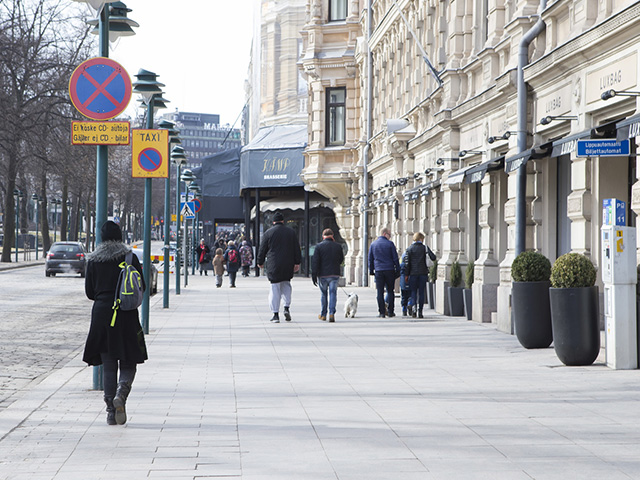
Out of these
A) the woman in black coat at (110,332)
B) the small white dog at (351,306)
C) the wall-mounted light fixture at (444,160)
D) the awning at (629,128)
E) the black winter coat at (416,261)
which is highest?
the wall-mounted light fixture at (444,160)

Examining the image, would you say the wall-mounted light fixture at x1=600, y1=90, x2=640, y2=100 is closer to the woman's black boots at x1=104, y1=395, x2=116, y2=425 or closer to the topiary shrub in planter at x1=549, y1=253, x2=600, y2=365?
the topiary shrub in planter at x1=549, y1=253, x2=600, y2=365

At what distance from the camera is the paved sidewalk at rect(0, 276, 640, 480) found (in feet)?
20.1

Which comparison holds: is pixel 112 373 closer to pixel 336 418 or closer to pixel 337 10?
pixel 336 418

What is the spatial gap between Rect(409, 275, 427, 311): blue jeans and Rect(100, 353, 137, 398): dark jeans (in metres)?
12.5

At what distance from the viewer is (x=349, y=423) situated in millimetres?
7699

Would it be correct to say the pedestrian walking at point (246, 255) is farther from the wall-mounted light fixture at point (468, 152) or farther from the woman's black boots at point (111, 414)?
the woman's black boots at point (111, 414)

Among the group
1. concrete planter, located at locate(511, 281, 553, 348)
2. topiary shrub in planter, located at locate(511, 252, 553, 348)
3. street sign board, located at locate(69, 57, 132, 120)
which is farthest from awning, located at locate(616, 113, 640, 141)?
street sign board, located at locate(69, 57, 132, 120)

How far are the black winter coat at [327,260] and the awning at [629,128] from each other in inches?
365

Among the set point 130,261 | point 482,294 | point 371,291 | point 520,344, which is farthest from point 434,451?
point 371,291

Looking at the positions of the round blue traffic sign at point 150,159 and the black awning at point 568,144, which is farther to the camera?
the round blue traffic sign at point 150,159

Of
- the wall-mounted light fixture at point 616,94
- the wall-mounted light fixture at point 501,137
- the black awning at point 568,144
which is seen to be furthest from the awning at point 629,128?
the wall-mounted light fixture at point 501,137

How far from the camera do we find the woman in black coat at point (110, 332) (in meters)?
7.94

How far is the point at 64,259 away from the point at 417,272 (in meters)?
24.9

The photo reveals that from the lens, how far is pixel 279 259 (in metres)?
18.5
